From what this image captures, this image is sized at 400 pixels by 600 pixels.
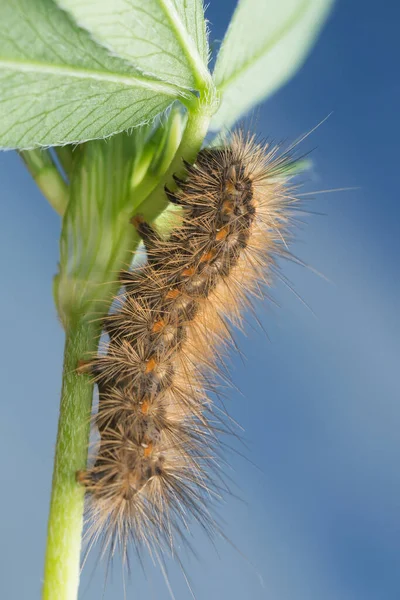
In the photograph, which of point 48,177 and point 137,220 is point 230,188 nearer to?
point 137,220

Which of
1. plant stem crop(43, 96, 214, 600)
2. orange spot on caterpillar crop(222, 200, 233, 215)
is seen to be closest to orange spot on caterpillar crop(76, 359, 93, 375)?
plant stem crop(43, 96, 214, 600)

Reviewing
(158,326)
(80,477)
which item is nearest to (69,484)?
(80,477)

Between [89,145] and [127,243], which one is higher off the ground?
[89,145]

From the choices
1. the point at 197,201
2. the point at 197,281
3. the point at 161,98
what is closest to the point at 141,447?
the point at 197,281

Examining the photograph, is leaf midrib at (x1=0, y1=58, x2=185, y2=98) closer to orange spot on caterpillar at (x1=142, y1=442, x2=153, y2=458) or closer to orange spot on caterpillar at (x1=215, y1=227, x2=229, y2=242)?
orange spot on caterpillar at (x1=215, y1=227, x2=229, y2=242)

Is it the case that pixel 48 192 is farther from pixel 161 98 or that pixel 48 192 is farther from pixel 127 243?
pixel 161 98

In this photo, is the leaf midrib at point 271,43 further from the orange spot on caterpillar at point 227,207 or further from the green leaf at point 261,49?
the orange spot on caterpillar at point 227,207
